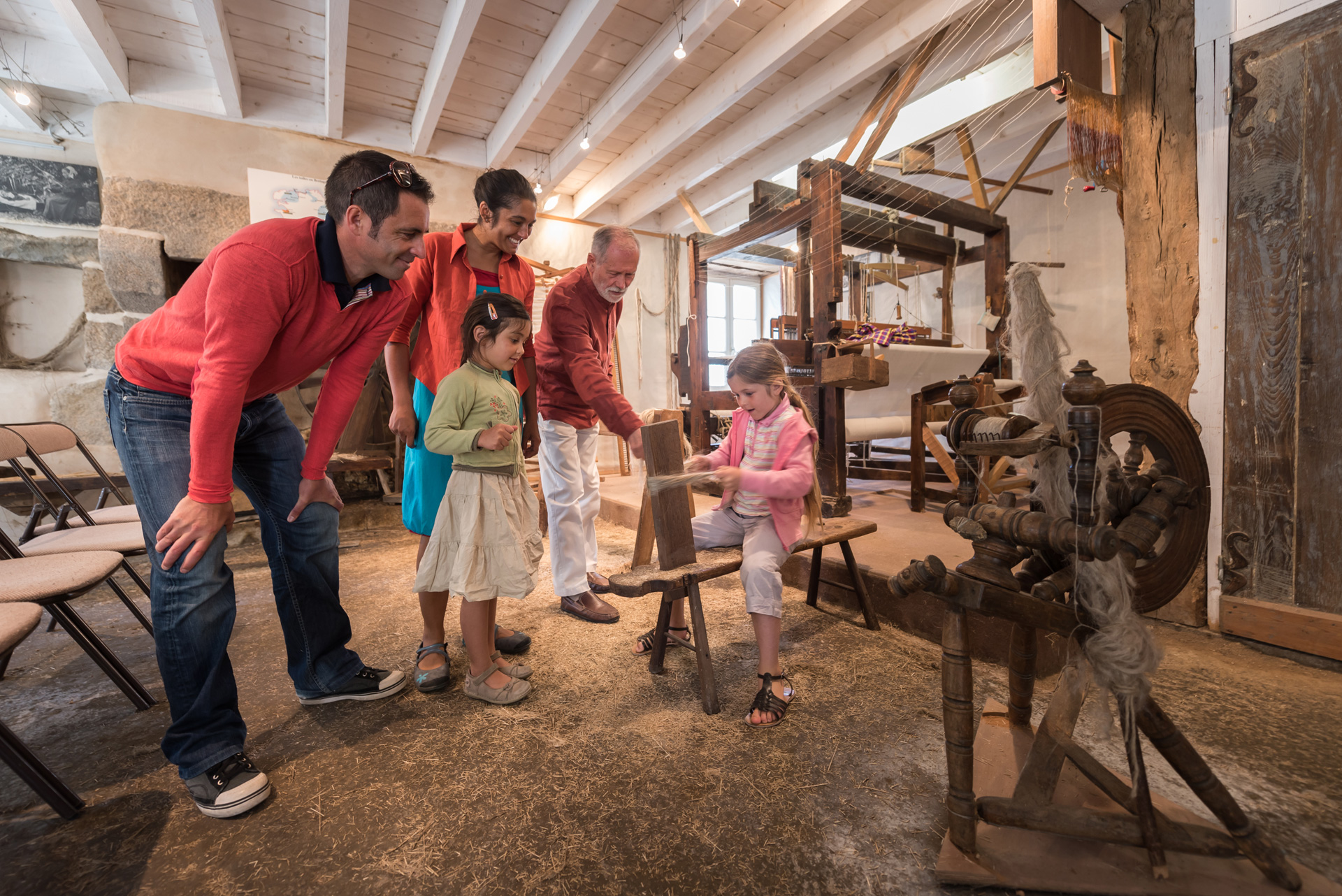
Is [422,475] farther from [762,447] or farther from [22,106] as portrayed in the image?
[22,106]

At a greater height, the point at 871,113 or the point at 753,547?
the point at 871,113

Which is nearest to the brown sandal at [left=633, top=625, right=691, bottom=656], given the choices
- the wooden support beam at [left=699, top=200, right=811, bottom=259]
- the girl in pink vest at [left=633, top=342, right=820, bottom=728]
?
the girl in pink vest at [left=633, top=342, right=820, bottom=728]

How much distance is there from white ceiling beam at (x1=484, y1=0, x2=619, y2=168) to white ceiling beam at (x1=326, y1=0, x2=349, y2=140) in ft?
3.82

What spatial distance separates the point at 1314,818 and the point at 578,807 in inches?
64.5

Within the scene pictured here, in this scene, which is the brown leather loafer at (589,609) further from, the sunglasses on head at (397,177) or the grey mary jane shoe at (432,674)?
the sunglasses on head at (397,177)

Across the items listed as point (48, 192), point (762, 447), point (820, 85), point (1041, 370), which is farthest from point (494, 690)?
point (48, 192)

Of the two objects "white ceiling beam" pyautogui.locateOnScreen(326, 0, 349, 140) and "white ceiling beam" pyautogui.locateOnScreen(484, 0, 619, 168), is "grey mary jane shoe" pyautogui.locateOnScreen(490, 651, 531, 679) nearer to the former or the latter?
"white ceiling beam" pyautogui.locateOnScreen(326, 0, 349, 140)

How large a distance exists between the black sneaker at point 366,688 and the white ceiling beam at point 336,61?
328 cm

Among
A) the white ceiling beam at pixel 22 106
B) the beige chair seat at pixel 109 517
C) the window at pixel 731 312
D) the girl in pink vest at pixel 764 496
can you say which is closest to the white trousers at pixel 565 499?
the girl in pink vest at pixel 764 496

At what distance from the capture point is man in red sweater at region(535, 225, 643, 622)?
2.22 metres

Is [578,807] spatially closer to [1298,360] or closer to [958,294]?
[1298,360]

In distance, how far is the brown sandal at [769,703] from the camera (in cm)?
168

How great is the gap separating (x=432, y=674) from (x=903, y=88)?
417 cm

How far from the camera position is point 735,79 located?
4008 millimetres
